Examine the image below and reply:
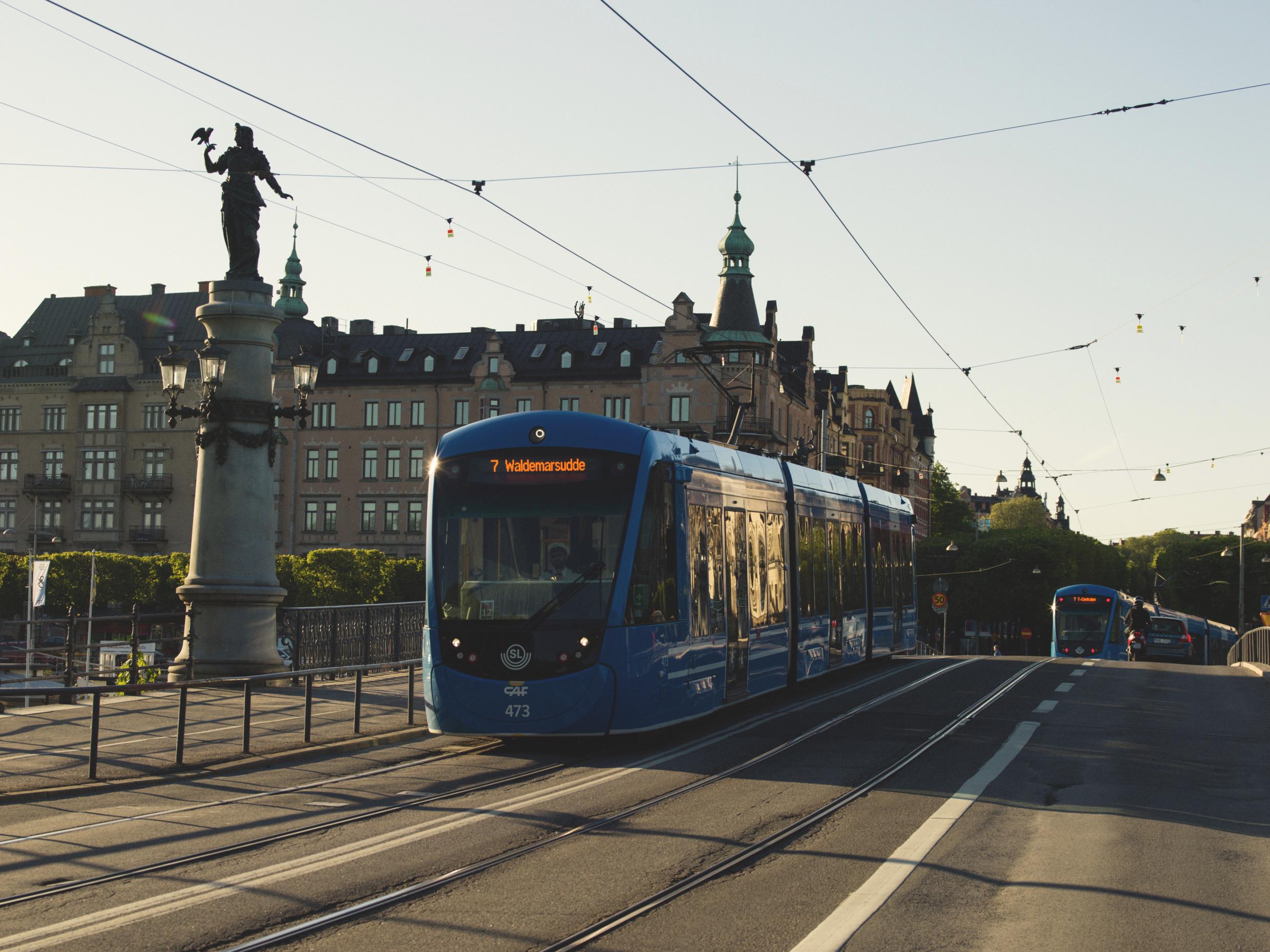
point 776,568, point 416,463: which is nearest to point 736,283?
point 416,463

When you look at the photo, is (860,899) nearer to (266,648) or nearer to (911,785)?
(911,785)

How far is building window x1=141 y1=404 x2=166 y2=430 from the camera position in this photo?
86438 millimetres

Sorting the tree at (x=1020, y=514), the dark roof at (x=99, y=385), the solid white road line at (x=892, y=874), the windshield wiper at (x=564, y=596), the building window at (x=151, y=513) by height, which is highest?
the dark roof at (x=99, y=385)


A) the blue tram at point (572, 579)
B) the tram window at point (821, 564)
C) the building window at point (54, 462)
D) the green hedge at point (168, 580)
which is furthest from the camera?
the building window at point (54, 462)

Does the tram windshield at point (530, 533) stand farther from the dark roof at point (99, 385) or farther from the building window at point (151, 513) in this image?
the dark roof at point (99, 385)

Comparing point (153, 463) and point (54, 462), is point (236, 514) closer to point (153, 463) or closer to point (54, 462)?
point (153, 463)

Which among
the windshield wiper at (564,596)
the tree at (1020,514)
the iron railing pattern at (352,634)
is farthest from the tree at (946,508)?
the windshield wiper at (564,596)

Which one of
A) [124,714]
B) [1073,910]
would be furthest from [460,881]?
[124,714]

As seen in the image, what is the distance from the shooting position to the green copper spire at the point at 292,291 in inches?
3413

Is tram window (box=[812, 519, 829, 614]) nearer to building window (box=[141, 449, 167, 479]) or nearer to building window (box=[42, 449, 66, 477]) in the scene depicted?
building window (box=[141, 449, 167, 479])

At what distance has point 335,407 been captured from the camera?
274 feet

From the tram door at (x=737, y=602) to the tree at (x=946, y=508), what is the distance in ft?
385

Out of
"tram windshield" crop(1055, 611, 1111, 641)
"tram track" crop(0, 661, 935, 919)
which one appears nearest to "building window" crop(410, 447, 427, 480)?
"tram windshield" crop(1055, 611, 1111, 641)

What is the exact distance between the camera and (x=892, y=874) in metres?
8.49
